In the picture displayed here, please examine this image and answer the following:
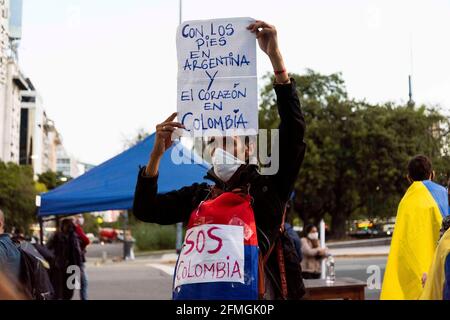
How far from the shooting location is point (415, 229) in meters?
4.45

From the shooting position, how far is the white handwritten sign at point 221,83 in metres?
2.88

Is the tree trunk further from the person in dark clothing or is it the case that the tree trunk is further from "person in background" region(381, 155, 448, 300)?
"person in background" region(381, 155, 448, 300)

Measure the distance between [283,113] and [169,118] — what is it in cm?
54

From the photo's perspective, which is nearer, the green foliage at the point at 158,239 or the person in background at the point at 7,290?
the person in background at the point at 7,290

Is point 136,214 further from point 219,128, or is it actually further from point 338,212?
point 338,212

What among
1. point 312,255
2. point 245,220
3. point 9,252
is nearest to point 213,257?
point 245,220

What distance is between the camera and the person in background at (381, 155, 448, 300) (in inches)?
174

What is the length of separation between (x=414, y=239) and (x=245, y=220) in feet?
6.91

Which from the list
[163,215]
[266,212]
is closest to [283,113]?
[266,212]

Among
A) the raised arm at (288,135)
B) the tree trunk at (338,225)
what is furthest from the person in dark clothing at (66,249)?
the tree trunk at (338,225)

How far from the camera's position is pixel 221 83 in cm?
291

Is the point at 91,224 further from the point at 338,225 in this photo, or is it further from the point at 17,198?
the point at 338,225

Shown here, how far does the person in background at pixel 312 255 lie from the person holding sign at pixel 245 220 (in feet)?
21.8

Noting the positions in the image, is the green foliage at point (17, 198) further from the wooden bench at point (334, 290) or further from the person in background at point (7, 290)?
the person in background at point (7, 290)
